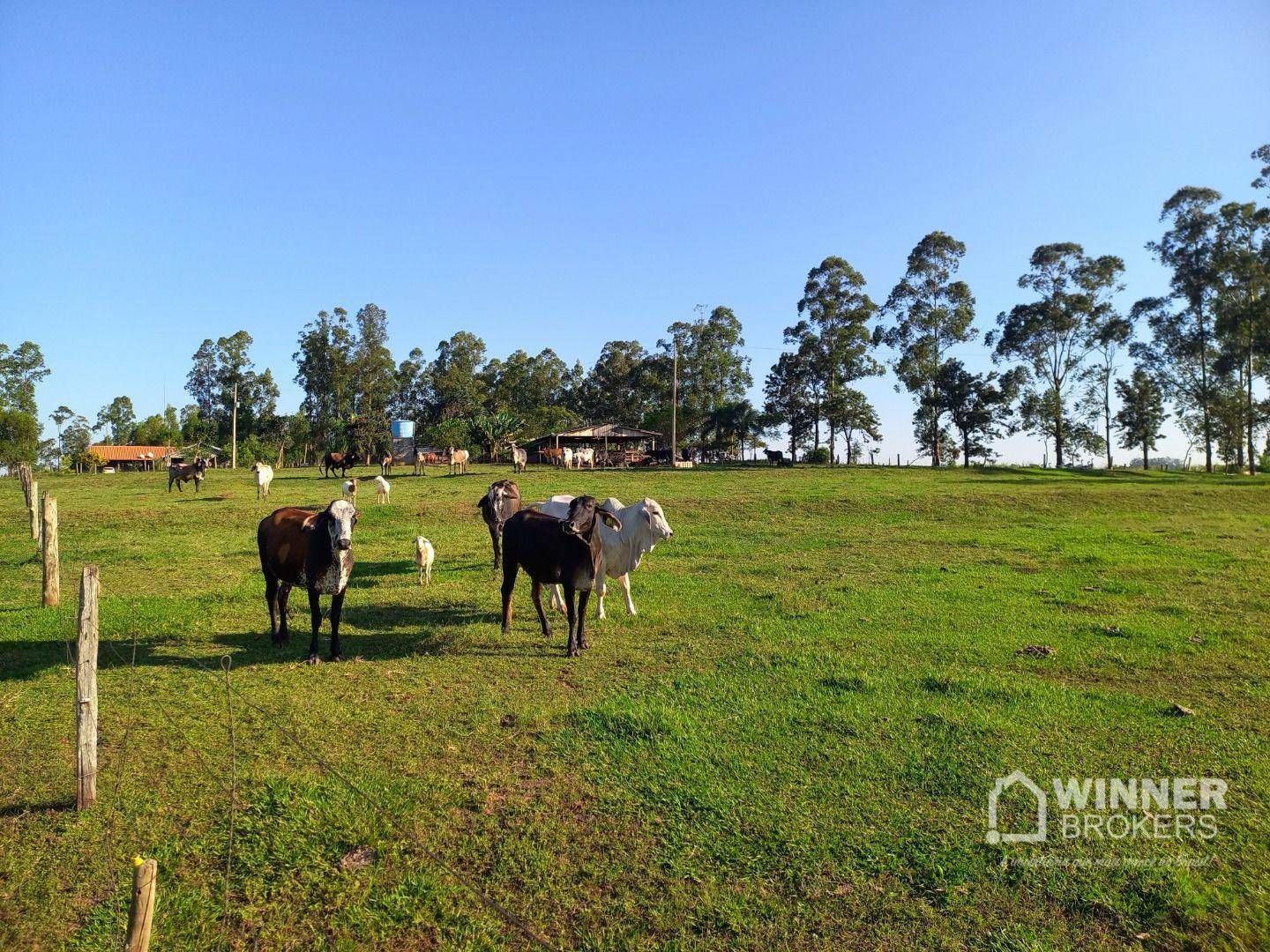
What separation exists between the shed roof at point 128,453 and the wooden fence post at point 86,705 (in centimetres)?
7081

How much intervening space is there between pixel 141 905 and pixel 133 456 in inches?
3132

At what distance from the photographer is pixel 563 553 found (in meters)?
9.34

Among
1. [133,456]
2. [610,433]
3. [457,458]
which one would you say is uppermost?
[610,433]

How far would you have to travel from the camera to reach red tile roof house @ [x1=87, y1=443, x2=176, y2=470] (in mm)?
65250

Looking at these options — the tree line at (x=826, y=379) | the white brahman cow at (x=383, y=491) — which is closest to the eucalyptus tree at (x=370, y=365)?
the tree line at (x=826, y=379)

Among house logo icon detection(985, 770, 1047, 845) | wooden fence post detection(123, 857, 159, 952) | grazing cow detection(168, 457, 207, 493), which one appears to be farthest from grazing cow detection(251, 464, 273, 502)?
house logo icon detection(985, 770, 1047, 845)

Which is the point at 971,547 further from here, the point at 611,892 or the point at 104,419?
the point at 104,419

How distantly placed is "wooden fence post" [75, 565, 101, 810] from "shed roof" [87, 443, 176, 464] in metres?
70.8

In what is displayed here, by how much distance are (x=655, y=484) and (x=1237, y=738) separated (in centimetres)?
2557

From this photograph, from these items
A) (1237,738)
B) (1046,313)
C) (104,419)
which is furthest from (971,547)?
(104,419)

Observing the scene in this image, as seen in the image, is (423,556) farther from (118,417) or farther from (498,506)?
(118,417)

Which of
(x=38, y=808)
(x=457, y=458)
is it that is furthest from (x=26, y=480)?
(x=457, y=458)

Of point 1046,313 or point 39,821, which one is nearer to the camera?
point 39,821

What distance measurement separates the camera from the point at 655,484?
103ft
